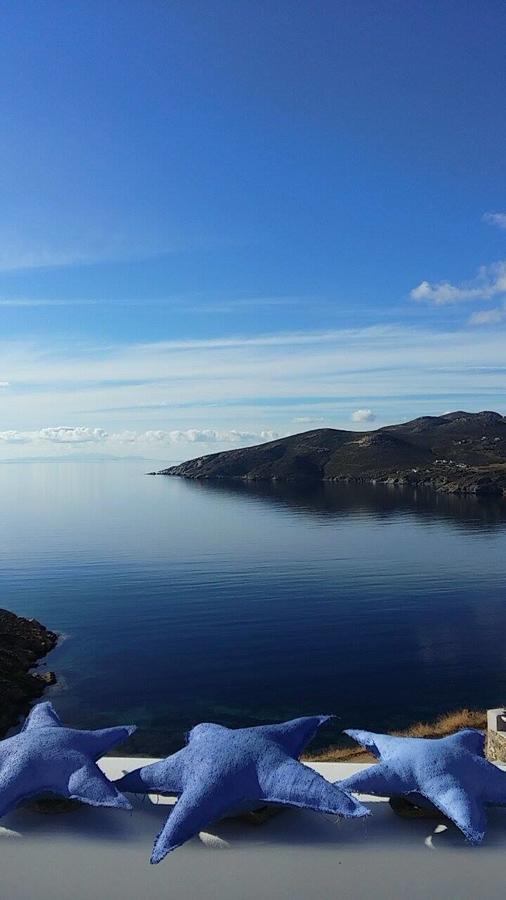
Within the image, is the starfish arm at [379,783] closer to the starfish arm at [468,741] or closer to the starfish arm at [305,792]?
the starfish arm at [305,792]

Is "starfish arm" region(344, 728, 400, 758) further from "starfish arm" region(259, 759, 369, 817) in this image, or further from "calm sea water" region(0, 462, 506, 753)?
"calm sea water" region(0, 462, 506, 753)

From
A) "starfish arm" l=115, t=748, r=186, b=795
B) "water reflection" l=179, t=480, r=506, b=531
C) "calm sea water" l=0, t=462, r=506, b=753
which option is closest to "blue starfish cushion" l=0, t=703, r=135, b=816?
"starfish arm" l=115, t=748, r=186, b=795

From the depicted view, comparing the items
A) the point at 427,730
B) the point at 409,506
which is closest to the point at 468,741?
the point at 427,730

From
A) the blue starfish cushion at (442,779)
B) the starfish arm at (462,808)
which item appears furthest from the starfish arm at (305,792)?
the starfish arm at (462,808)

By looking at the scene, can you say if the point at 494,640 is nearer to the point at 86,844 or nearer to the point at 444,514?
the point at 86,844

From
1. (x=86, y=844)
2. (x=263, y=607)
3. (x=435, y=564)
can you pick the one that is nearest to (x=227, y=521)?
(x=435, y=564)
